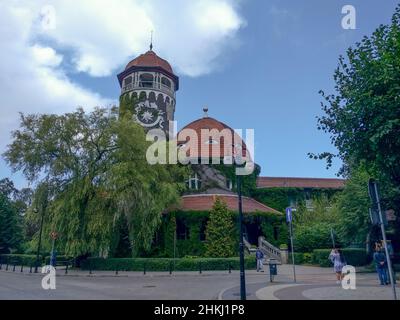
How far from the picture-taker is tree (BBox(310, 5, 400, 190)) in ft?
48.8

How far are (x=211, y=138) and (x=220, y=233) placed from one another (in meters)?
12.4

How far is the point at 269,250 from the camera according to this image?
32.2m

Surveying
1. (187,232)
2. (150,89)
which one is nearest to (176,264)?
(187,232)

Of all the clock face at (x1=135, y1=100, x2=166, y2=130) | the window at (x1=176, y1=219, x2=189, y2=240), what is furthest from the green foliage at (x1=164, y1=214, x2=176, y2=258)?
the clock face at (x1=135, y1=100, x2=166, y2=130)

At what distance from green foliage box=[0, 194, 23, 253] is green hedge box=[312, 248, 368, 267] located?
124 ft

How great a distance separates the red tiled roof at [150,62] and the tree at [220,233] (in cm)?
2494

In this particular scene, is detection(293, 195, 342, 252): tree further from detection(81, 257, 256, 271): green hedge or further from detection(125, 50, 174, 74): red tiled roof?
detection(125, 50, 174, 74): red tiled roof

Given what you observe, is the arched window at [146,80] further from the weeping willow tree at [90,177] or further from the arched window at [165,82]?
the weeping willow tree at [90,177]

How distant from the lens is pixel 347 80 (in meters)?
18.0

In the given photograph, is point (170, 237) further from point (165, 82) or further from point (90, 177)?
point (165, 82)

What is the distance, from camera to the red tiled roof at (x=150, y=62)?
154ft

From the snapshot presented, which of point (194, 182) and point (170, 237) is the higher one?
point (194, 182)
